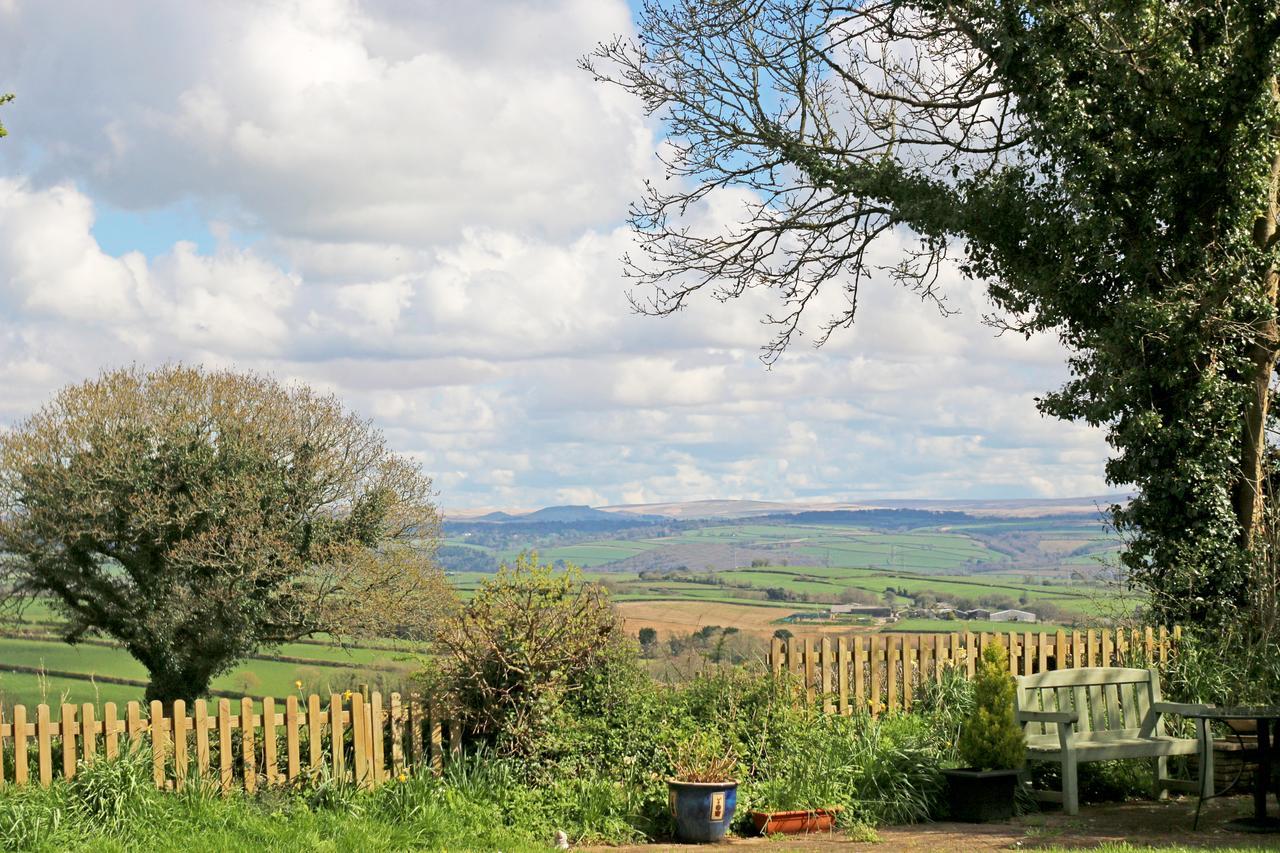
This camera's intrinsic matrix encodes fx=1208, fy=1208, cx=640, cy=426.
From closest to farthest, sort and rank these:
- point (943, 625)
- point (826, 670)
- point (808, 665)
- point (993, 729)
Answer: point (993, 729), point (808, 665), point (826, 670), point (943, 625)

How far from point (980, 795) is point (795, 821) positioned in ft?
5.66

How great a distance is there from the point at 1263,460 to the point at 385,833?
478 inches

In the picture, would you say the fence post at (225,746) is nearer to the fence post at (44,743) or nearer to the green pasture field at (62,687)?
the fence post at (44,743)

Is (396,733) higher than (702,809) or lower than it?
higher

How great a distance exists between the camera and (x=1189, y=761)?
12211mm

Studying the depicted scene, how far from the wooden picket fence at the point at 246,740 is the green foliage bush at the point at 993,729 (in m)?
4.44

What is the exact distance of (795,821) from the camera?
9.79 metres

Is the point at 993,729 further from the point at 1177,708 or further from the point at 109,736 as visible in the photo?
the point at 109,736

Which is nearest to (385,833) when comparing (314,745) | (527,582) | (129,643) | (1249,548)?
(314,745)

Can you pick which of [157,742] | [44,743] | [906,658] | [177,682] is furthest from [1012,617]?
[44,743]

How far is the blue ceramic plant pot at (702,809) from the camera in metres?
9.29

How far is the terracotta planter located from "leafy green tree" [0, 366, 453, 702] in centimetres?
1306

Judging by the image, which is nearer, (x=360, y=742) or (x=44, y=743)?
(x=44, y=743)

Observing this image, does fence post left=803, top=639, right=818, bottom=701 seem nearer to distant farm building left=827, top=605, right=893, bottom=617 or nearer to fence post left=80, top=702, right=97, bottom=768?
fence post left=80, top=702, right=97, bottom=768
